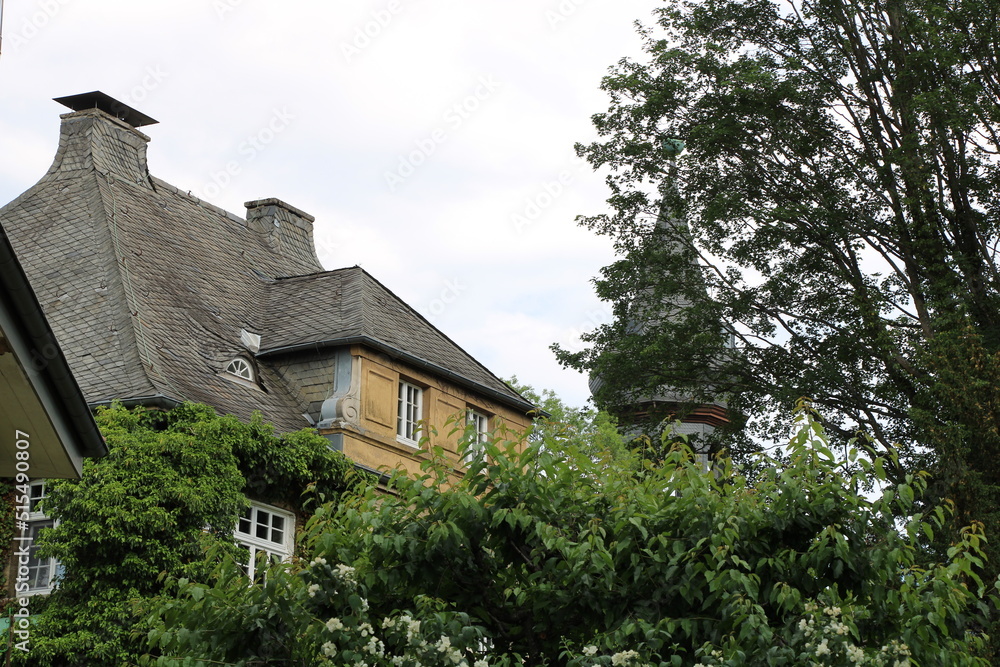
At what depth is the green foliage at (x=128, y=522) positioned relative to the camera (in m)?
15.5

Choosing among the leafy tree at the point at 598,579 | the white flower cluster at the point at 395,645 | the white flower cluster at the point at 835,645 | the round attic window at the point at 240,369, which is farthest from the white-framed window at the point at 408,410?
the white flower cluster at the point at 835,645

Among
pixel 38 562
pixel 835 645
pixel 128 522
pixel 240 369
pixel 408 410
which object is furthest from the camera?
pixel 408 410

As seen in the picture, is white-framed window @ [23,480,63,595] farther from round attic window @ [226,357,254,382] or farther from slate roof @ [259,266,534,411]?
slate roof @ [259,266,534,411]

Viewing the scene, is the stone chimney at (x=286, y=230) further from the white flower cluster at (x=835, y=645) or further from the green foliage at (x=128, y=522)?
the white flower cluster at (x=835, y=645)

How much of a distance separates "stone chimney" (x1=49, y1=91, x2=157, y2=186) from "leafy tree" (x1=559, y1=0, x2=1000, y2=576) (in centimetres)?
904

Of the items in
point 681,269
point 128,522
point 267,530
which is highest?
point 681,269

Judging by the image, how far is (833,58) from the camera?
23.6 m

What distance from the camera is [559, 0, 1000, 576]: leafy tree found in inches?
838

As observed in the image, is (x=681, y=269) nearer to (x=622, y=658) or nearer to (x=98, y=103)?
(x=98, y=103)

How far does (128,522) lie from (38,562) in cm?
203

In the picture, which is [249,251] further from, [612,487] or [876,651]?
[876,651]

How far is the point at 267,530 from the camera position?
18.6 metres

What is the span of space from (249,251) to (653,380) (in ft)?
29.4

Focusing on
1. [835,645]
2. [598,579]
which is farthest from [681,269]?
[835,645]
